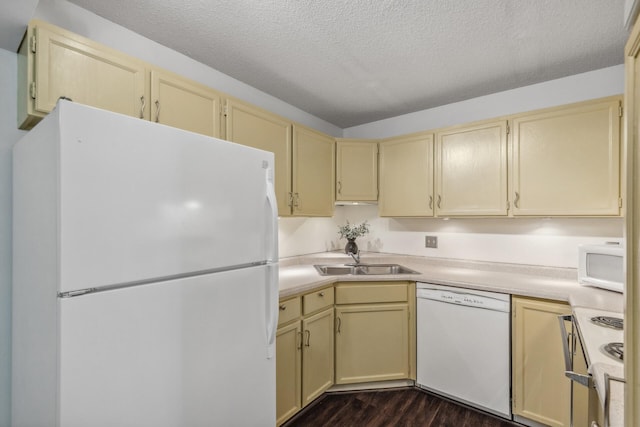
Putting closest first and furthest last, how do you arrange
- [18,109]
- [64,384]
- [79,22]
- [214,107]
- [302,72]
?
[64,384]
[18,109]
[79,22]
[214,107]
[302,72]

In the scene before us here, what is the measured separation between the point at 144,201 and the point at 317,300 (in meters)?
1.46

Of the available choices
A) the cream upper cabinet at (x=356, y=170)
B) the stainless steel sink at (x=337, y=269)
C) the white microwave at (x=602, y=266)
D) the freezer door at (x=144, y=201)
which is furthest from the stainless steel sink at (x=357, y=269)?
the freezer door at (x=144, y=201)

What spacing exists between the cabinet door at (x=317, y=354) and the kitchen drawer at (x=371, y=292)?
155 millimetres

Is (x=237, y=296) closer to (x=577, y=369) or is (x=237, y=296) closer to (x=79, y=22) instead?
(x=79, y=22)

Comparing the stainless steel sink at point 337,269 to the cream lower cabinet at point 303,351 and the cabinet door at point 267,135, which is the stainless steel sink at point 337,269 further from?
the cabinet door at point 267,135

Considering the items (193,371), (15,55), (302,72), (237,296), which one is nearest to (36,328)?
(193,371)

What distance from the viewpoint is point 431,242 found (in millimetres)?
2918

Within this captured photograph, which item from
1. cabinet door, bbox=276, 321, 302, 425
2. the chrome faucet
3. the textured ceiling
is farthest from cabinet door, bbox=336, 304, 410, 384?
the textured ceiling

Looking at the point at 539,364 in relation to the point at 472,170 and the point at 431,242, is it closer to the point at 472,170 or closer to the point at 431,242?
the point at 431,242

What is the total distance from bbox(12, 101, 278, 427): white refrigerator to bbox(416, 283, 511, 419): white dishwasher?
1.41 m

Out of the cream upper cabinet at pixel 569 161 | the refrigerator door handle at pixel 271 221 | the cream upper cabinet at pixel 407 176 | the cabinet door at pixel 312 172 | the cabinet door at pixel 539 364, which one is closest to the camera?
the refrigerator door handle at pixel 271 221

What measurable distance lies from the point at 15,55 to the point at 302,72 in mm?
1549

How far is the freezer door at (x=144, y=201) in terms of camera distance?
832 mm

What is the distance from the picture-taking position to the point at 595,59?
2.03 m
